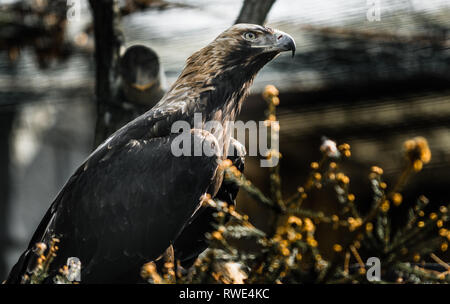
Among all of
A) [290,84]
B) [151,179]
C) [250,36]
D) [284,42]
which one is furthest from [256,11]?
[290,84]

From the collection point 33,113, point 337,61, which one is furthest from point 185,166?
point 33,113

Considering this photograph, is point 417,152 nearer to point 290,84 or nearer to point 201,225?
point 201,225

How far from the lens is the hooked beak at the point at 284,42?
91.7 inches

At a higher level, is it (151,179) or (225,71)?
(225,71)

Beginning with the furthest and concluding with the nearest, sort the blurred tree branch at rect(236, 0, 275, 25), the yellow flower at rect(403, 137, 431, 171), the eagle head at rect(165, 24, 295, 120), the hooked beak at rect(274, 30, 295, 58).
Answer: the blurred tree branch at rect(236, 0, 275, 25) → the eagle head at rect(165, 24, 295, 120) → the hooked beak at rect(274, 30, 295, 58) → the yellow flower at rect(403, 137, 431, 171)

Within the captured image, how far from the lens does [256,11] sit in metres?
2.91

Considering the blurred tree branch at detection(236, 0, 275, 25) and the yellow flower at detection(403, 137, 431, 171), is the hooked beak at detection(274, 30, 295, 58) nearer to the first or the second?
the blurred tree branch at detection(236, 0, 275, 25)

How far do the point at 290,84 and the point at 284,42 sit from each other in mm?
2841

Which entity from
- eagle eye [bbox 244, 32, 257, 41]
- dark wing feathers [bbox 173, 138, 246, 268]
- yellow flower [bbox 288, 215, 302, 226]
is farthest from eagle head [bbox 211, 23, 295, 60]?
yellow flower [bbox 288, 215, 302, 226]

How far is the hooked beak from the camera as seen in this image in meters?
2.33
